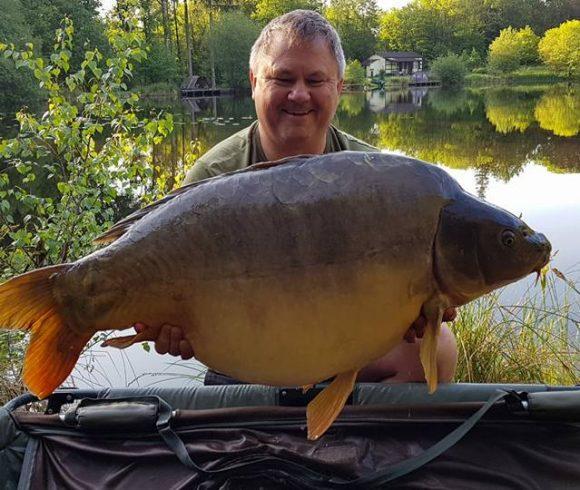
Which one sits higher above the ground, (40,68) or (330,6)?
(330,6)

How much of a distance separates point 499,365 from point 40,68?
2061 millimetres

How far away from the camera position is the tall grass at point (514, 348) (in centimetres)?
225

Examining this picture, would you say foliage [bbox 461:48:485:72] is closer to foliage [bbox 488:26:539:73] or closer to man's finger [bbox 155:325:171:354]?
foliage [bbox 488:26:539:73]

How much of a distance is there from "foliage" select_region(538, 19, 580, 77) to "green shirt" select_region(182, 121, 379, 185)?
32484mm

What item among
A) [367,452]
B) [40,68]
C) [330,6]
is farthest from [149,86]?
[367,452]

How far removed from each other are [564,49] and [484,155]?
88.0ft

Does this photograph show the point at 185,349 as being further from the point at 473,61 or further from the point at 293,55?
the point at 473,61

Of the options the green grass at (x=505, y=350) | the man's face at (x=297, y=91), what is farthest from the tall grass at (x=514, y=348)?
the man's face at (x=297, y=91)

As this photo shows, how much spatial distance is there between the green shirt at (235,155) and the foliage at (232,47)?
28.6 metres

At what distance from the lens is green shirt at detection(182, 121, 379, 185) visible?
5.82ft

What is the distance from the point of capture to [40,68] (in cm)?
238

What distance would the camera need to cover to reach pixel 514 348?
92.7 inches

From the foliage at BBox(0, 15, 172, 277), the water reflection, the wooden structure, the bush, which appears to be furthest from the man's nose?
the wooden structure

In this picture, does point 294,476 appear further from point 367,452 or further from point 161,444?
point 161,444
